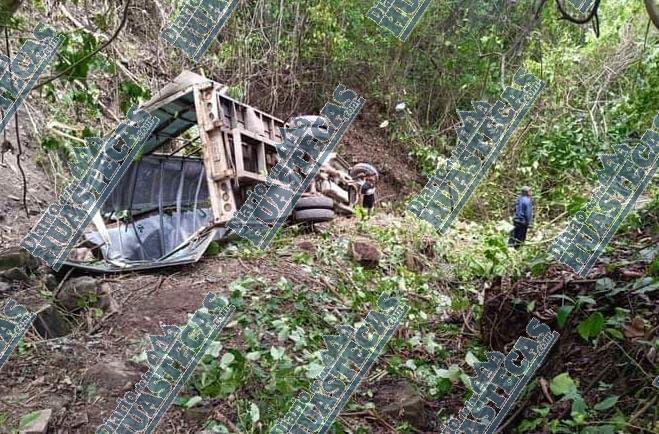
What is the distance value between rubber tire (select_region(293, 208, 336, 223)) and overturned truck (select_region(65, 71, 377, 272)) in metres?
0.01

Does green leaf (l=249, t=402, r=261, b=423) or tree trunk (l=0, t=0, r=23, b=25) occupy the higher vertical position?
tree trunk (l=0, t=0, r=23, b=25)

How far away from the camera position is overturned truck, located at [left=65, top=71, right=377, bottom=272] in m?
5.26

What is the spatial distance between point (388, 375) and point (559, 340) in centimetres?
113

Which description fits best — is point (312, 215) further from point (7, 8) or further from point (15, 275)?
point (7, 8)

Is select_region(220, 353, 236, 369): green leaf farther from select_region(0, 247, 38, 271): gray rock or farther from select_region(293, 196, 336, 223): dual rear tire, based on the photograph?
select_region(293, 196, 336, 223): dual rear tire

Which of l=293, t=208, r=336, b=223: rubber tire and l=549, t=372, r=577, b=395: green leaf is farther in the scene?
l=293, t=208, r=336, b=223: rubber tire

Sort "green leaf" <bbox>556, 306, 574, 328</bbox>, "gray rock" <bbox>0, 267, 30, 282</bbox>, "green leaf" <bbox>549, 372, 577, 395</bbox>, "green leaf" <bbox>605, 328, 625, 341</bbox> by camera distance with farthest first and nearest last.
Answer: "gray rock" <bbox>0, 267, 30, 282</bbox>
"green leaf" <bbox>556, 306, 574, 328</bbox>
"green leaf" <bbox>605, 328, 625, 341</bbox>
"green leaf" <bbox>549, 372, 577, 395</bbox>

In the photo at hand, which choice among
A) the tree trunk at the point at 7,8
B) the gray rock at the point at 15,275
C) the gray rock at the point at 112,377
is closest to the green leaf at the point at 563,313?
the gray rock at the point at 112,377

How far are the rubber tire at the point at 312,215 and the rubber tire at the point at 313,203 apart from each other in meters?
0.06

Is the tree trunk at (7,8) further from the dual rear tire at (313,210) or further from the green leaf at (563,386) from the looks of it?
the dual rear tire at (313,210)

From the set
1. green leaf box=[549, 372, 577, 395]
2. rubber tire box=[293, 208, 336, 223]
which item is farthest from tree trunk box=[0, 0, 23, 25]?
rubber tire box=[293, 208, 336, 223]

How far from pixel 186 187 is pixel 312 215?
168cm

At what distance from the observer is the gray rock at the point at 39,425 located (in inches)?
105

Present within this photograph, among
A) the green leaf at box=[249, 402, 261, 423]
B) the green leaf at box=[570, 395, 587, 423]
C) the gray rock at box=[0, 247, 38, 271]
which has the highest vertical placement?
the green leaf at box=[570, 395, 587, 423]
